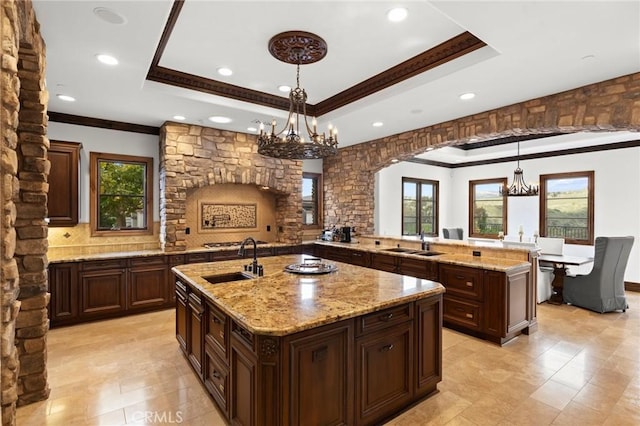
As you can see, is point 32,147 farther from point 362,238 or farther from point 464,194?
point 464,194

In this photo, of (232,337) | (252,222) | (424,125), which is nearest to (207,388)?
(232,337)

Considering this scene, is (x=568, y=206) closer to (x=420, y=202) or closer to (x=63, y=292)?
(x=420, y=202)

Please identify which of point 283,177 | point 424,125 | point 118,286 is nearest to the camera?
point 118,286

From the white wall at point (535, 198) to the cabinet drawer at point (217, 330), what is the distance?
17.3ft

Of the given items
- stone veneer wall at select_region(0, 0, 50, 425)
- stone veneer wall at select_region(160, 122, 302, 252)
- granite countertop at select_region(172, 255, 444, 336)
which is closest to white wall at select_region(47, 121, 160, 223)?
stone veneer wall at select_region(160, 122, 302, 252)

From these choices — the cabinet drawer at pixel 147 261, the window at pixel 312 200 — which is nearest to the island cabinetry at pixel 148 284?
the cabinet drawer at pixel 147 261

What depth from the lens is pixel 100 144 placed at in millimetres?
4973

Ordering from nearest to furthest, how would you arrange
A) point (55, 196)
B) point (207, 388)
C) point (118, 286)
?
point (207, 388), point (55, 196), point (118, 286)

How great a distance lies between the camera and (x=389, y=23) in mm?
2674

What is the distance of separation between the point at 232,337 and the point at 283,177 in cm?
432

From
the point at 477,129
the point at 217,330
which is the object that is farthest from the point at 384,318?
the point at 477,129

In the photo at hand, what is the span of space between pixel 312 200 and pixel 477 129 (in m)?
3.88

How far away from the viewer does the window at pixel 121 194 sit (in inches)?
196

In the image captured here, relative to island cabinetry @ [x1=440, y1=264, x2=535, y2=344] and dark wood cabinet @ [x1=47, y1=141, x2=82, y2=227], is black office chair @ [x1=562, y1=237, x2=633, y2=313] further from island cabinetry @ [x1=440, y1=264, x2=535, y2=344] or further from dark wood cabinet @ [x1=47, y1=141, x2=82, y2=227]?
dark wood cabinet @ [x1=47, y1=141, x2=82, y2=227]
